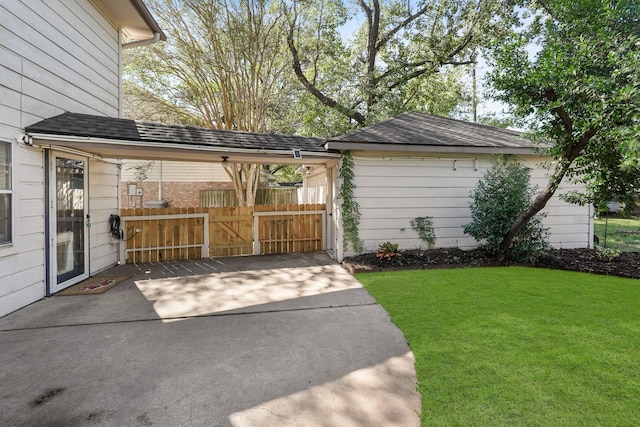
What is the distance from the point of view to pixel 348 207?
6.27 meters

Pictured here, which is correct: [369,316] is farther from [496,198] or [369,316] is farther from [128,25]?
[128,25]

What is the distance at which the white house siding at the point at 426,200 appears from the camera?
21.2ft

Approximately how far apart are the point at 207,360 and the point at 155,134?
4.11 m

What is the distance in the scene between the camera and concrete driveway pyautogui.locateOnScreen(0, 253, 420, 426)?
210 centimetres

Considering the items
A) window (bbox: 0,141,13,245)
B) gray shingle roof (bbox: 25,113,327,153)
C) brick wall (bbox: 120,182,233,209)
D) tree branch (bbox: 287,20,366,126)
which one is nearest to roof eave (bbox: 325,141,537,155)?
gray shingle roof (bbox: 25,113,327,153)

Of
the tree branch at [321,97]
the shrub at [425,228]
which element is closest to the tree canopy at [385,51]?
the tree branch at [321,97]

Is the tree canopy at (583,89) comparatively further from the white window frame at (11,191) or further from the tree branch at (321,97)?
the tree branch at (321,97)

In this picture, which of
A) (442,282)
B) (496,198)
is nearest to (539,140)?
(496,198)

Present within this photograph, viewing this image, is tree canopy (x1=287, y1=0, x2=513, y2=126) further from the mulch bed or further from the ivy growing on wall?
the mulch bed

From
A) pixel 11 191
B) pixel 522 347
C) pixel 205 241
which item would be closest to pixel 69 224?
pixel 11 191

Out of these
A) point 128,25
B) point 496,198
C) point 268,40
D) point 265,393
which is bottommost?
point 265,393

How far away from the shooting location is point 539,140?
508 cm

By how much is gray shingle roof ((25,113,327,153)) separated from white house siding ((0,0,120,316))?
0.25 meters

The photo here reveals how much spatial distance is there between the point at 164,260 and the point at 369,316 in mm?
5296
